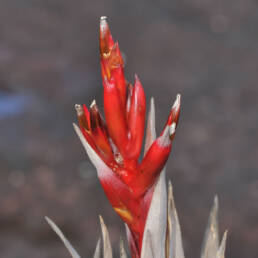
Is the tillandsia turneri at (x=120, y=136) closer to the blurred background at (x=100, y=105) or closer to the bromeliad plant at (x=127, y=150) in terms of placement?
the bromeliad plant at (x=127, y=150)

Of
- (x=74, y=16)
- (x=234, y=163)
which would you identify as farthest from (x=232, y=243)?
(x=74, y=16)

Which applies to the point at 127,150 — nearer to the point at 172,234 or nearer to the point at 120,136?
the point at 120,136

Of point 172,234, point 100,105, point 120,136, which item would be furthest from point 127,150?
point 100,105

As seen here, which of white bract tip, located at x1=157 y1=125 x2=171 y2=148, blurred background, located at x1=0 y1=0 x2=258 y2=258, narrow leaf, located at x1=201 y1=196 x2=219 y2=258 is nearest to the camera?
white bract tip, located at x1=157 y1=125 x2=171 y2=148

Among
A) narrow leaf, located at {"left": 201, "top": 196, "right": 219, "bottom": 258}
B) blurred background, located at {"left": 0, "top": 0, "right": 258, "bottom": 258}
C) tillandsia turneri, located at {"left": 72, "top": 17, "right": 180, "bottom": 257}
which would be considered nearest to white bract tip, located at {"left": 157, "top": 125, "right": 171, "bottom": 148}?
tillandsia turneri, located at {"left": 72, "top": 17, "right": 180, "bottom": 257}

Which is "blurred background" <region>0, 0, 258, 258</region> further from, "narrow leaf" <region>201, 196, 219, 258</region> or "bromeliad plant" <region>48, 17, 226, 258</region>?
"bromeliad plant" <region>48, 17, 226, 258</region>

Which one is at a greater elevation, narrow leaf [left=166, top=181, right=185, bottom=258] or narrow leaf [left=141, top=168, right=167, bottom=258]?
narrow leaf [left=141, top=168, right=167, bottom=258]
